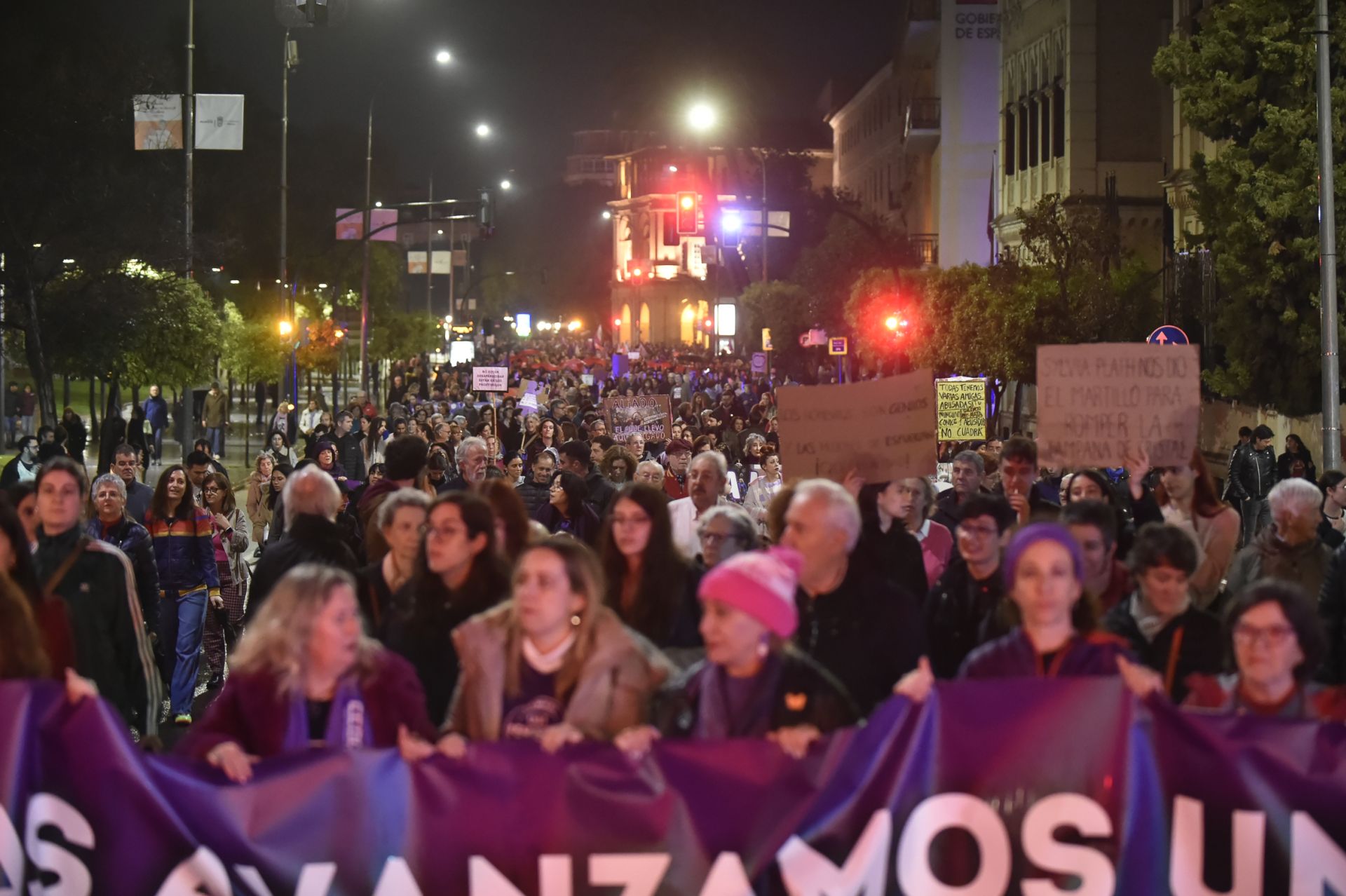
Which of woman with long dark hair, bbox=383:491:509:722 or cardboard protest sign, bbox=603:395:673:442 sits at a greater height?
cardboard protest sign, bbox=603:395:673:442

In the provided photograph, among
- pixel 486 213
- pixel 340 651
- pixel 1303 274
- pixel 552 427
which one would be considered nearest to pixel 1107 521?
pixel 340 651

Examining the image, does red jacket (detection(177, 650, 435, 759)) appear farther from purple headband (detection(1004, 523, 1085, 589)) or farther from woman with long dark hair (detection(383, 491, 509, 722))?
purple headband (detection(1004, 523, 1085, 589))

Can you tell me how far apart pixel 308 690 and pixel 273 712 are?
0.12m

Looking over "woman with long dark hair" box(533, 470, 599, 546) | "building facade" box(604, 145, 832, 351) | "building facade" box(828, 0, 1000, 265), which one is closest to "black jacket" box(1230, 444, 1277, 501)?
"woman with long dark hair" box(533, 470, 599, 546)

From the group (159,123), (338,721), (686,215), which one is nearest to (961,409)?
(159,123)

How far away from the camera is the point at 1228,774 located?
219 inches

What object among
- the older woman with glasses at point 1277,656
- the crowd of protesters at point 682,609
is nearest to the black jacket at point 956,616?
the crowd of protesters at point 682,609

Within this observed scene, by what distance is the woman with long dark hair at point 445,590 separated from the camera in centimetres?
670

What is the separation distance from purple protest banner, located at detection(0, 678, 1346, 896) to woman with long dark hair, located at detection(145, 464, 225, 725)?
672cm

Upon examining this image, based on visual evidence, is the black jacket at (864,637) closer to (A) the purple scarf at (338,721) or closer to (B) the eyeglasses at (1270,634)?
(B) the eyeglasses at (1270,634)

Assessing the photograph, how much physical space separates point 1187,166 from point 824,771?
34068 mm

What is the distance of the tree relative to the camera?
86.1 ft

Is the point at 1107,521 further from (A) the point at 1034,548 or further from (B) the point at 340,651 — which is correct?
(B) the point at 340,651

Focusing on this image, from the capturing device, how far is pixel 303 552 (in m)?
8.21
